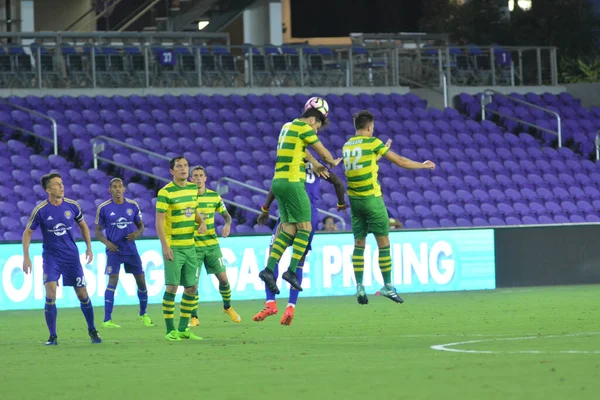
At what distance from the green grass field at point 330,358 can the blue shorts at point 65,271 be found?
67cm

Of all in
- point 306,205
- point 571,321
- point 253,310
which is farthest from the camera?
point 253,310

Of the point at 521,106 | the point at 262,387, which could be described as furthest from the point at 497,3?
the point at 262,387

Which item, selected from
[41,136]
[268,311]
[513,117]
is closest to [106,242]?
[268,311]

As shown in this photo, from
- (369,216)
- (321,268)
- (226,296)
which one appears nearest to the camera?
(369,216)

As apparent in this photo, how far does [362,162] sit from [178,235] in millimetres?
2193

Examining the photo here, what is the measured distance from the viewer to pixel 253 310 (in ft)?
62.7

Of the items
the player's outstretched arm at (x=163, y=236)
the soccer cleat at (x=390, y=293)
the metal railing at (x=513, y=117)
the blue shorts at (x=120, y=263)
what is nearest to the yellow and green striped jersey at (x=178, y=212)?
the player's outstretched arm at (x=163, y=236)

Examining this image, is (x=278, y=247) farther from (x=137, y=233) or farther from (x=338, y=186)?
(x=137, y=233)

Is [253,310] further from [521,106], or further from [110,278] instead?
[521,106]

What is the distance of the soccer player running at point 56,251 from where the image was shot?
43.6ft

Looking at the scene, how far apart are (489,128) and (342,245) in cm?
978

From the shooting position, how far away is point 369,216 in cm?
1400

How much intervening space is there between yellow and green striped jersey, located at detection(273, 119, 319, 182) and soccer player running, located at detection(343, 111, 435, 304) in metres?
0.66

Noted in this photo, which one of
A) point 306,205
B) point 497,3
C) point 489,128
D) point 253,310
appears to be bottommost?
point 253,310
